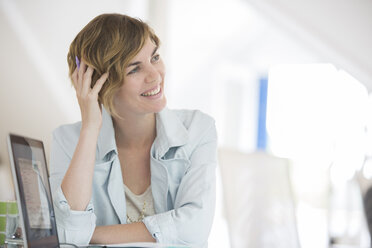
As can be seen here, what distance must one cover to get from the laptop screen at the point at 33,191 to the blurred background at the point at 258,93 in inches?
29.4

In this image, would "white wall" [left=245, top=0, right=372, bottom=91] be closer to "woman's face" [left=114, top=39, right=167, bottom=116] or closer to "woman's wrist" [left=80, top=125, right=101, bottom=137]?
"woman's face" [left=114, top=39, right=167, bottom=116]

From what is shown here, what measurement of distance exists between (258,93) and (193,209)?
7031 mm

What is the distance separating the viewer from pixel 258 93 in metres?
8.36

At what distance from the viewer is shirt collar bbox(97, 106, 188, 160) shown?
1645 millimetres

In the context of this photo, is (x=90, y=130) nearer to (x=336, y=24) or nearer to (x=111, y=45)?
(x=111, y=45)

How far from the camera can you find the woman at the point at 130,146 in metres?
1.48

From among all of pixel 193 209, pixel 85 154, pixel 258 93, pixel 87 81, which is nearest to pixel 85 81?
pixel 87 81

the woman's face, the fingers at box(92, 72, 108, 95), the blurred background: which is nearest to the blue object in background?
the blurred background

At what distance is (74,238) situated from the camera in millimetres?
1376

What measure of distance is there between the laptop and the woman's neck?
58 centimetres

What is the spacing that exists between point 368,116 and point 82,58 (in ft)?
19.2

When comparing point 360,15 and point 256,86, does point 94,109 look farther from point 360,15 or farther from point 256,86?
point 256,86

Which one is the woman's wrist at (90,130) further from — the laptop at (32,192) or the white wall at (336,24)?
the white wall at (336,24)

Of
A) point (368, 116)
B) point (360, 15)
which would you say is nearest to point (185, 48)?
point (368, 116)
